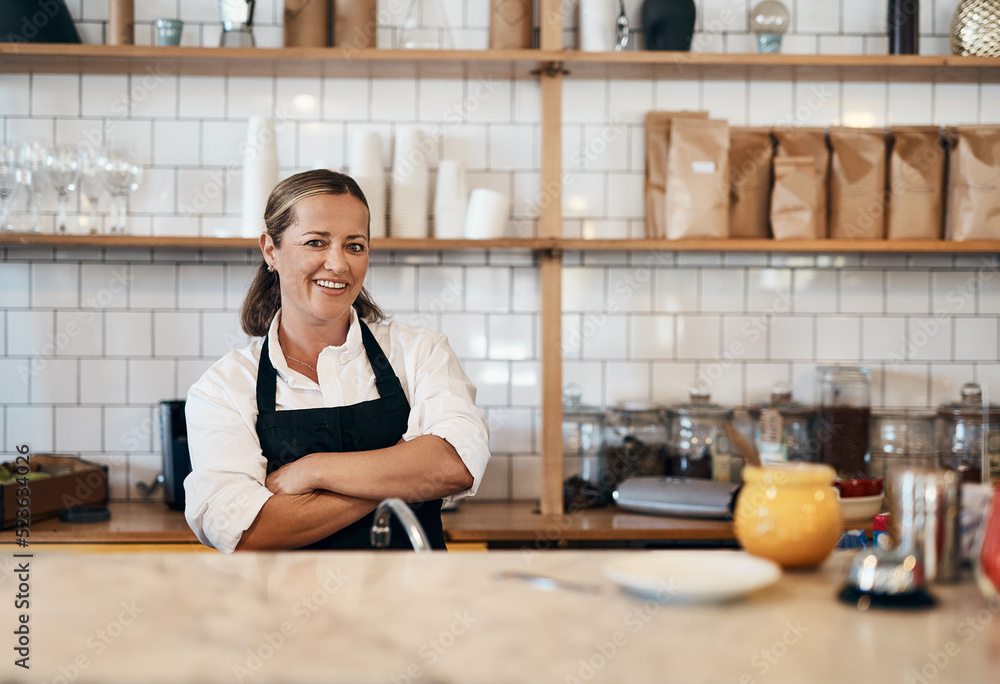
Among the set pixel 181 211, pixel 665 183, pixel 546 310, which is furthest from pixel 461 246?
pixel 181 211

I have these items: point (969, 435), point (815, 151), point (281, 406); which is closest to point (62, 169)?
point (281, 406)

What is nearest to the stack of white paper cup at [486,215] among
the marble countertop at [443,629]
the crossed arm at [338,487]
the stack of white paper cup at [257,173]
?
the stack of white paper cup at [257,173]

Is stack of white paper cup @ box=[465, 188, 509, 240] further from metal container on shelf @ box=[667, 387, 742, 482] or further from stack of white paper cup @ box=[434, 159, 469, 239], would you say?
metal container on shelf @ box=[667, 387, 742, 482]

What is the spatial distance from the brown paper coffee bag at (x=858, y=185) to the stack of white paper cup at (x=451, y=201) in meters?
1.24

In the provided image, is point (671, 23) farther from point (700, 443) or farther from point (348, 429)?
point (348, 429)

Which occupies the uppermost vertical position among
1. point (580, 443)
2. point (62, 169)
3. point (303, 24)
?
point (303, 24)

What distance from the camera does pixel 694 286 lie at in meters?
3.09

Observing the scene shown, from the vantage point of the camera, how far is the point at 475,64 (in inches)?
111

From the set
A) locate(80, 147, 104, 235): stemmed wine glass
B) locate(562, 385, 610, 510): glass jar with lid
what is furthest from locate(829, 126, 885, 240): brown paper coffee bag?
locate(80, 147, 104, 235): stemmed wine glass

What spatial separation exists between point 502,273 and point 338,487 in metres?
1.47

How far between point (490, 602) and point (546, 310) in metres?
1.83

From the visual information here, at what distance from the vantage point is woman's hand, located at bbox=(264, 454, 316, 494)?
1.74 metres

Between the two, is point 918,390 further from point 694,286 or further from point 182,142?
point 182,142

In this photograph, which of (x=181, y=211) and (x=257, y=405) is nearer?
(x=257, y=405)
